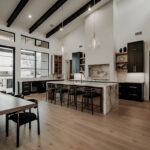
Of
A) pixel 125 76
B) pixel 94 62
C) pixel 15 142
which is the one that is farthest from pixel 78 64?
pixel 15 142

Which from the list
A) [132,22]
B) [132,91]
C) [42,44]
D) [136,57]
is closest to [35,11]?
[42,44]

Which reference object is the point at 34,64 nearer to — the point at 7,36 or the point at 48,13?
the point at 7,36

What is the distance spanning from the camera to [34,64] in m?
7.23

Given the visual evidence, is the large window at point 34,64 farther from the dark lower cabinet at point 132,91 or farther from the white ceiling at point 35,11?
the dark lower cabinet at point 132,91

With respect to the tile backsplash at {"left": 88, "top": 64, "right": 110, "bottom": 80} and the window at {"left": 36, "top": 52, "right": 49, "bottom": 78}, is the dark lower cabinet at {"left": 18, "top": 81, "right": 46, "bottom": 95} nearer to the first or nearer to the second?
the window at {"left": 36, "top": 52, "right": 49, "bottom": 78}

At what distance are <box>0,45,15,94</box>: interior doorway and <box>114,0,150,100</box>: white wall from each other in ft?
18.8

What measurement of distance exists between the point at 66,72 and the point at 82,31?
3.12m

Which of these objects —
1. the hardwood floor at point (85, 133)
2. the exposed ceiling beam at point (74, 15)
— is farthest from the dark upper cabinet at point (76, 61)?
the hardwood floor at point (85, 133)

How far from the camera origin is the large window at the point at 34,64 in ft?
22.2

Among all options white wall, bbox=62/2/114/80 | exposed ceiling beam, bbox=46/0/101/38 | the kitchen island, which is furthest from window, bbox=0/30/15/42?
the kitchen island

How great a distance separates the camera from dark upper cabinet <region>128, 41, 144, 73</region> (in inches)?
195

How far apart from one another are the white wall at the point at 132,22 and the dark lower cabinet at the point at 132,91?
0.50 meters

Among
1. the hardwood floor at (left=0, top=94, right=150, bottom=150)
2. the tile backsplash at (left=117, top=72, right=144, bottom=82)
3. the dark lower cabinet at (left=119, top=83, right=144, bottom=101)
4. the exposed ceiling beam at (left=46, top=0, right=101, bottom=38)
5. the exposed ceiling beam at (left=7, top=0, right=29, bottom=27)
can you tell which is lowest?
the hardwood floor at (left=0, top=94, right=150, bottom=150)

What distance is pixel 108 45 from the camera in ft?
19.0
